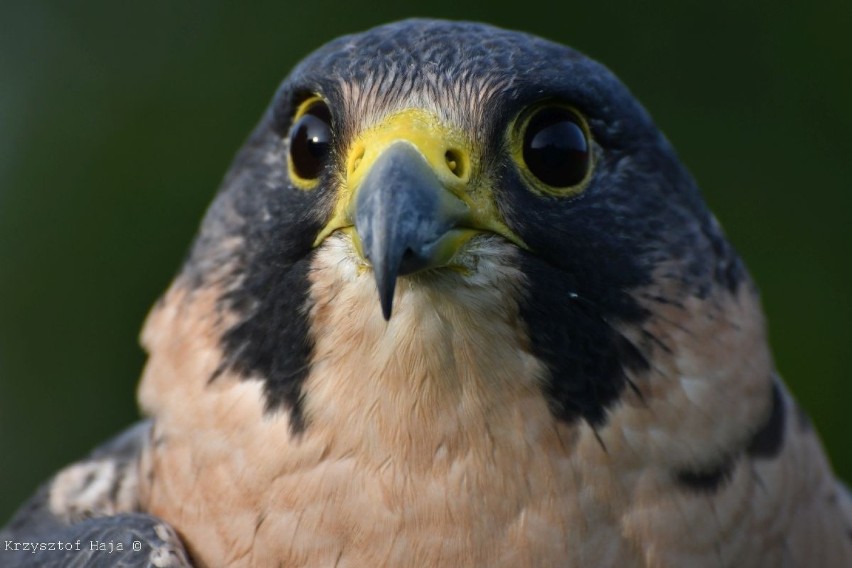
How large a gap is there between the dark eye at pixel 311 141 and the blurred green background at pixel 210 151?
133 inches

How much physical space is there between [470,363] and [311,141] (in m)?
0.54

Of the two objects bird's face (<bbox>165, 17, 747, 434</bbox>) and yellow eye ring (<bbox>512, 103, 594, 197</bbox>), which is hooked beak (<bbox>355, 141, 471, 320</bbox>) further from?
yellow eye ring (<bbox>512, 103, 594, 197</bbox>)

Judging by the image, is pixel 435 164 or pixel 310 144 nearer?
pixel 435 164

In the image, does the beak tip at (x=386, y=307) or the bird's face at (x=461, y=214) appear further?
the bird's face at (x=461, y=214)

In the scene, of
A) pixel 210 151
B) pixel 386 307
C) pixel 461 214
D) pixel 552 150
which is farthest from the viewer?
pixel 210 151

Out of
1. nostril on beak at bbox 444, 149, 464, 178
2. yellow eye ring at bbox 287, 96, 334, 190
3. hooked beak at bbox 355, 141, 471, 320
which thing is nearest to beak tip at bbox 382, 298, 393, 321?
hooked beak at bbox 355, 141, 471, 320

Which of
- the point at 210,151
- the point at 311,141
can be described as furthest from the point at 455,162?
the point at 210,151

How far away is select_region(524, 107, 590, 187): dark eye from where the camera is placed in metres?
2.27

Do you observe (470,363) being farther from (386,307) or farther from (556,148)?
(556,148)

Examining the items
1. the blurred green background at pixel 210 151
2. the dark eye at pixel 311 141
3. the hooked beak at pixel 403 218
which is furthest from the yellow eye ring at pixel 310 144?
the blurred green background at pixel 210 151

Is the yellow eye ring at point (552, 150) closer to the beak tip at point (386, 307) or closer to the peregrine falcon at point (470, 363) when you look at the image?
the peregrine falcon at point (470, 363)

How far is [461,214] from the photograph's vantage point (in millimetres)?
2098

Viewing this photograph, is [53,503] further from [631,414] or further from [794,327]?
[794,327]

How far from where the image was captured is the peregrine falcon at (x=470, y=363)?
2189 millimetres
